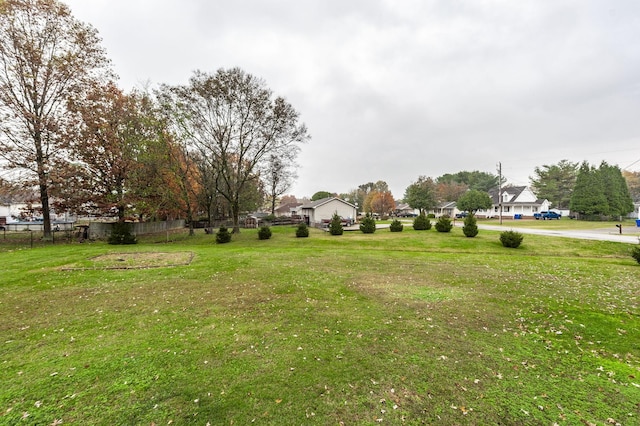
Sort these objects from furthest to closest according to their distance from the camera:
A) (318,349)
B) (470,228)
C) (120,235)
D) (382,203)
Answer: (382,203)
(470,228)
(120,235)
(318,349)

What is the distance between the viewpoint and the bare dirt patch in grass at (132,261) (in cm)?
1209

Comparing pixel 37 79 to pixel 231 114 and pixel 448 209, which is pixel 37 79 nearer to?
pixel 231 114

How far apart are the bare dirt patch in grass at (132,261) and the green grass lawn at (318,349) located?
1.74 metres

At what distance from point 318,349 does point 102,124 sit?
2652 centimetres

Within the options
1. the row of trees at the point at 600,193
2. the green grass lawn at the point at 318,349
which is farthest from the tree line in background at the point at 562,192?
the green grass lawn at the point at 318,349

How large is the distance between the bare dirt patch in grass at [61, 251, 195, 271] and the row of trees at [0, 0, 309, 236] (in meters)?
10.5

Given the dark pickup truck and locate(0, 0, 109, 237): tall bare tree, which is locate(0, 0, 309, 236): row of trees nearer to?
locate(0, 0, 109, 237): tall bare tree

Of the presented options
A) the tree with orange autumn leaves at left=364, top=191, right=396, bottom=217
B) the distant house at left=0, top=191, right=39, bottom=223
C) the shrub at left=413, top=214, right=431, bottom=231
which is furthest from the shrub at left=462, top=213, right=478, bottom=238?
the tree with orange autumn leaves at left=364, top=191, right=396, bottom=217

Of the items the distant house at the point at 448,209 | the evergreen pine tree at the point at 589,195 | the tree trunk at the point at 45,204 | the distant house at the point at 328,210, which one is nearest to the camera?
the tree trunk at the point at 45,204

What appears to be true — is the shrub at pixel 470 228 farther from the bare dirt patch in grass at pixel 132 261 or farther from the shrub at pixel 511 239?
the bare dirt patch in grass at pixel 132 261

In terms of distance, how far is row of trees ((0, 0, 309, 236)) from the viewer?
65.4 ft

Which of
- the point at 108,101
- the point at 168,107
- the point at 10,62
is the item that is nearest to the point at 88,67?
the point at 108,101

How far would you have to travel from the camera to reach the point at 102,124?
21828mm

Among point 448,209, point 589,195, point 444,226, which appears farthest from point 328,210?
point 589,195
